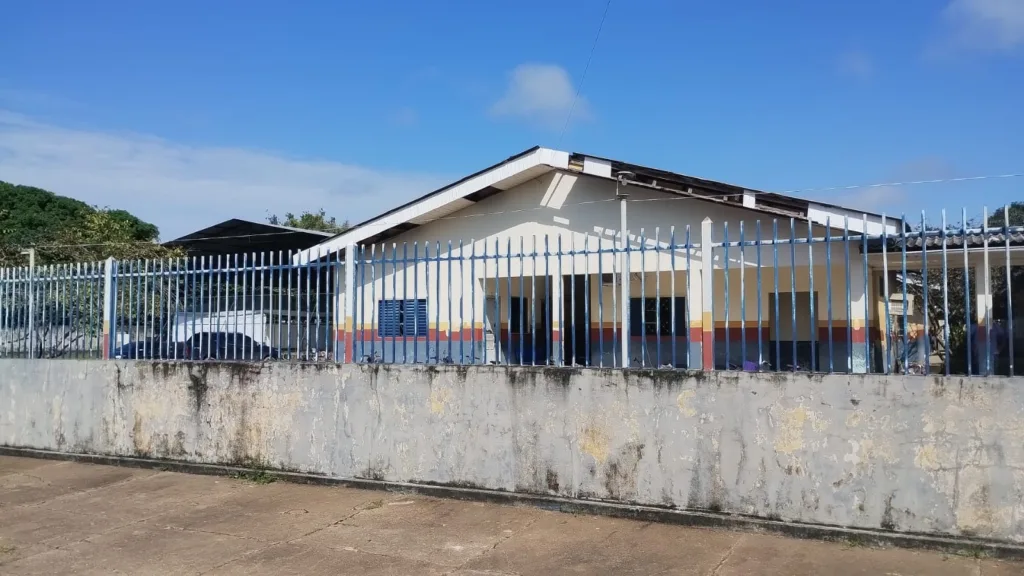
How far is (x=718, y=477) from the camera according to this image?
555 cm

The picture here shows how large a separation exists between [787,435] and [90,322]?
7393 millimetres

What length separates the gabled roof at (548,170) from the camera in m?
10.5

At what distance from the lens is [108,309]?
8383 mm

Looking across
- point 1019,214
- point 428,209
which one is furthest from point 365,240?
point 1019,214

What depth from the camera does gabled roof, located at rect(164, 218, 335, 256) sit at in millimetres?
14102

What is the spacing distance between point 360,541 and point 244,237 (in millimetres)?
10164

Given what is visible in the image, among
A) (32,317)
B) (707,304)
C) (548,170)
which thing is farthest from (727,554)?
(548,170)

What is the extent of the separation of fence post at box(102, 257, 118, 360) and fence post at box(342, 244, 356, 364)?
9.73 feet

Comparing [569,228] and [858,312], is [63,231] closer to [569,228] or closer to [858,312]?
[569,228]

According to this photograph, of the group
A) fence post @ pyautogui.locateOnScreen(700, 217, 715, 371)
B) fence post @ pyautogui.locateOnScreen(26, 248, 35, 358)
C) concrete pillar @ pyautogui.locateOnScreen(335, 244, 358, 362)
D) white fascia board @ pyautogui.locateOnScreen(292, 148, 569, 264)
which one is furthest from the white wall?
fence post @ pyautogui.locateOnScreen(700, 217, 715, 371)

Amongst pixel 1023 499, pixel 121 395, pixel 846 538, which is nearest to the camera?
pixel 1023 499

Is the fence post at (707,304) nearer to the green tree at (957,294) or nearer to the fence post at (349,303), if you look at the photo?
A: the green tree at (957,294)

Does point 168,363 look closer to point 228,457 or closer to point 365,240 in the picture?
point 228,457

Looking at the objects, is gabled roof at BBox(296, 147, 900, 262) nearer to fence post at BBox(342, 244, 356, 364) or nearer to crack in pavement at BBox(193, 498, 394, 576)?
fence post at BBox(342, 244, 356, 364)
